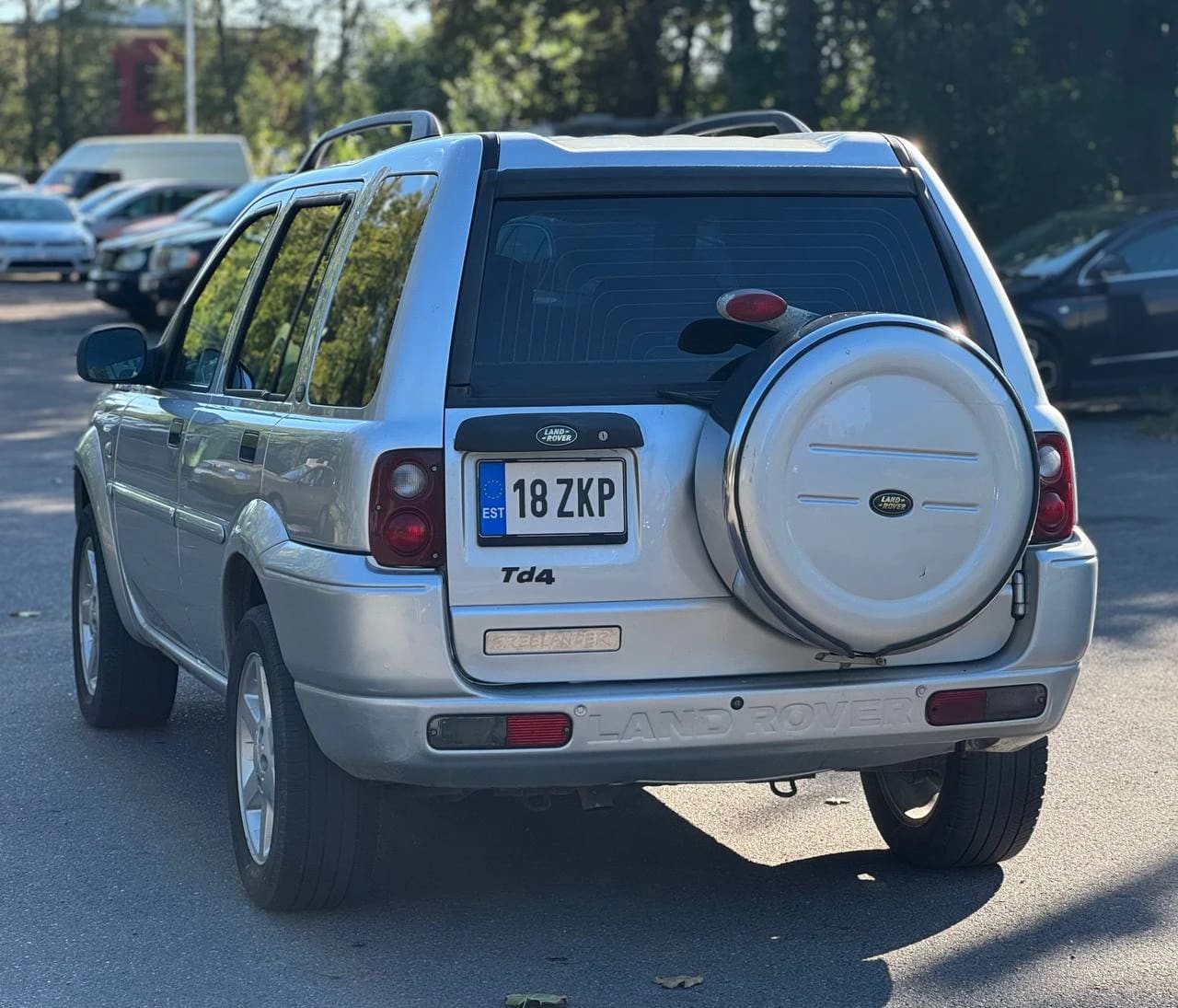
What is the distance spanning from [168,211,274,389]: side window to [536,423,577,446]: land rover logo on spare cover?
75.9 inches

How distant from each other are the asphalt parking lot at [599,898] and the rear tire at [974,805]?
73 mm

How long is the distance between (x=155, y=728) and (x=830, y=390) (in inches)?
143

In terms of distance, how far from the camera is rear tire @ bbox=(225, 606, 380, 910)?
4.83 m

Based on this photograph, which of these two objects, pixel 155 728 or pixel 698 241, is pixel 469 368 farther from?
pixel 155 728

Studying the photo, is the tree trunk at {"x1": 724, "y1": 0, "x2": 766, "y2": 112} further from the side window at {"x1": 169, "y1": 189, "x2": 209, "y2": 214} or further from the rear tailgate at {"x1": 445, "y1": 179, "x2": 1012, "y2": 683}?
the rear tailgate at {"x1": 445, "y1": 179, "x2": 1012, "y2": 683}

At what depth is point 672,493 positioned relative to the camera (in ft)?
15.0

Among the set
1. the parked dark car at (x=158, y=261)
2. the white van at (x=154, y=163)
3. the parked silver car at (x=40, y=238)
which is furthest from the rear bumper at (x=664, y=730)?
the white van at (x=154, y=163)

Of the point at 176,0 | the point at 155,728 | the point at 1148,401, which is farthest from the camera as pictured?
the point at 176,0

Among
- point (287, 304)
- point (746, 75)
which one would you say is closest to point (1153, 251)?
point (287, 304)

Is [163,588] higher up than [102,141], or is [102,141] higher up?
[163,588]

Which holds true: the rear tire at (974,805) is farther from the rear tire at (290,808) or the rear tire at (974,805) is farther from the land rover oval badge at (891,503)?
the rear tire at (290,808)

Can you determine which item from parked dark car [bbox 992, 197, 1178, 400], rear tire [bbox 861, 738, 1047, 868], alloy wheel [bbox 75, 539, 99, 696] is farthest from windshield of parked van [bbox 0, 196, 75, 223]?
rear tire [bbox 861, 738, 1047, 868]

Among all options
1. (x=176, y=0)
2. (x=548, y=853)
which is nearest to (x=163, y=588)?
(x=548, y=853)

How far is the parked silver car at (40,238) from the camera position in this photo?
36062 millimetres
